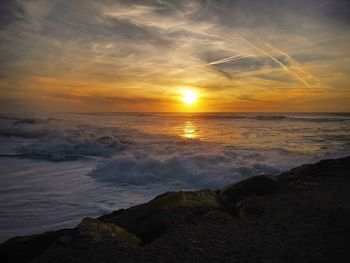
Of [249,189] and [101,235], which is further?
[249,189]

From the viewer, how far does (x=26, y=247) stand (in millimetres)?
5098

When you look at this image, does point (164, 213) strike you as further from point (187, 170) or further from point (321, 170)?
point (187, 170)

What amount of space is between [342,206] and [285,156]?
38.0 ft

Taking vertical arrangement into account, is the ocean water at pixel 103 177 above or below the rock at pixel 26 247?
below

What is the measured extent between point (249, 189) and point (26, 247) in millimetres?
4954

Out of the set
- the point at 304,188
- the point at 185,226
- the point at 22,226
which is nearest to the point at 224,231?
the point at 185,226

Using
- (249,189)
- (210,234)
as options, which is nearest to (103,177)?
(249,189)

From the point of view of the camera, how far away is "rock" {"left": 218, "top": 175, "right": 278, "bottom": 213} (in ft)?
23.8

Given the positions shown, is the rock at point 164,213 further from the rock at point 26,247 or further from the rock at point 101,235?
the rock at point 26,247

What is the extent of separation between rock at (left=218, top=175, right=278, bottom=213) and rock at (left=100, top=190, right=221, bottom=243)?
0.45 meters

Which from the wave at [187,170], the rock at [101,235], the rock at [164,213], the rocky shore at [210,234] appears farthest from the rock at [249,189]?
the wave at [187,170]

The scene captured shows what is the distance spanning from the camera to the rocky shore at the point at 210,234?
443cm

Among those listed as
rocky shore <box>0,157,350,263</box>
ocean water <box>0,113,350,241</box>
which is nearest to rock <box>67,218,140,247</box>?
rocky shore <box>0,157,350,263</box>

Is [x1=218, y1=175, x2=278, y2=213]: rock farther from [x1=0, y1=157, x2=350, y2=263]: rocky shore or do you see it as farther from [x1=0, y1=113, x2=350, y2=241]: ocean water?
[x1=0, y1=113, x2=350, y2=241]: ocean water
